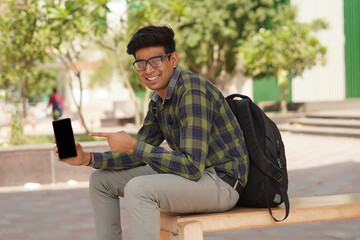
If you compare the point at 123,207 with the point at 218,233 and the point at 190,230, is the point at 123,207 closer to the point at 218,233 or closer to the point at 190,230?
the point at 218,233

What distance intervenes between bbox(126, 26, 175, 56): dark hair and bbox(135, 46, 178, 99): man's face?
2cm

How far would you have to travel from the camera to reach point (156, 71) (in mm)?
3158

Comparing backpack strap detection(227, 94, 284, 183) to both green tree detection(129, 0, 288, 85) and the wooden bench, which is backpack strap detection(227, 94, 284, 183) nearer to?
the wooden bench

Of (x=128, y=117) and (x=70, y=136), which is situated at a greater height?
(x=70, y=136)

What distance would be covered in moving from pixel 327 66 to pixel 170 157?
24.2 meters

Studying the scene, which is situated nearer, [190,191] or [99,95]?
[190,191]

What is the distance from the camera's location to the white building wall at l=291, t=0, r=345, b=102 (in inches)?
1008

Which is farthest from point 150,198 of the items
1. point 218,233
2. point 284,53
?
point 284,53

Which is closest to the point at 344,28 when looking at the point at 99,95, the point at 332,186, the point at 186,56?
the point at 186,56

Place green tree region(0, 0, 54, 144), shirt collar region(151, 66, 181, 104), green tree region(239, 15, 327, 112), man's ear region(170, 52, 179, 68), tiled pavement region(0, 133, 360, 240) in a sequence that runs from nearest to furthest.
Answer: shirt collar region(151, 66, 181, 104) < man's ear region(170, 52, 179, 68) < tiled pavement region(0, 133, 360, 240) < green tree region(0, 0, 54, 144) < green tree region(239, 15, 327, 112)

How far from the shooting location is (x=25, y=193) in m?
7.69

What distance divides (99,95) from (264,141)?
4978 centimetres

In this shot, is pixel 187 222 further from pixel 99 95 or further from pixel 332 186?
pixel 99 95

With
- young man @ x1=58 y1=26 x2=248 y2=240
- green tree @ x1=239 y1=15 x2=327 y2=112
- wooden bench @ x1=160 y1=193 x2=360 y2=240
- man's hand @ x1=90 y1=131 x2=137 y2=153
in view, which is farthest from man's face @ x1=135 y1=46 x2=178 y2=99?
green tree @ x1=239 y1=15 x2=327 y2=112
